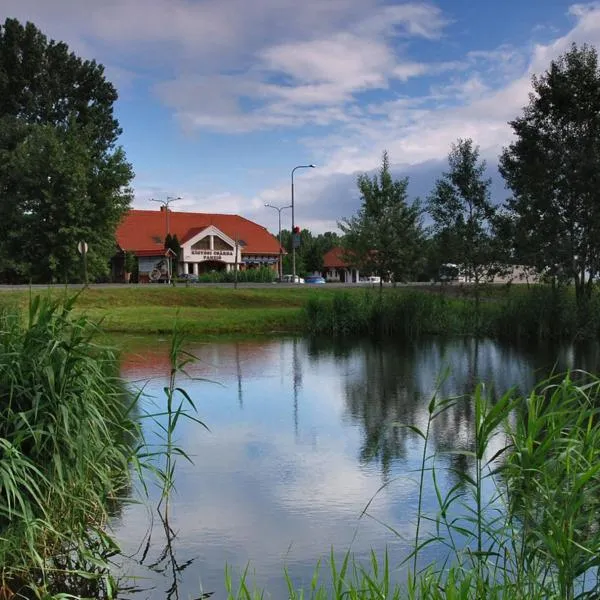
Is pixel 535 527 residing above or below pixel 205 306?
below

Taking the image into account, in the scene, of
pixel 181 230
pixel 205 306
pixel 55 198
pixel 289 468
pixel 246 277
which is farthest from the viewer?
pixel 181 230

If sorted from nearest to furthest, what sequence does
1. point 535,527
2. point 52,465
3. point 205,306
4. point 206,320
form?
point 535,527
point 52,465
point 206,320
point 205,306

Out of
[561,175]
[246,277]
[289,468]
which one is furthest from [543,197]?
[246,277]

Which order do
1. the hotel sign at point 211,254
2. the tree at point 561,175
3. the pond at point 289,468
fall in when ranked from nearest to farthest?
the pond at point 289,468, the tree at point 561,175, the hotel sign at point 211,254

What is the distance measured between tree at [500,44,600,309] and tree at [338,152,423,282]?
4349 millimetres

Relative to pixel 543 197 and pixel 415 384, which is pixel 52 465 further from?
pixel 543 197

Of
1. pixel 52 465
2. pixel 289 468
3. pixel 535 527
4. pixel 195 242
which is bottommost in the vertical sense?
pixel 289 468

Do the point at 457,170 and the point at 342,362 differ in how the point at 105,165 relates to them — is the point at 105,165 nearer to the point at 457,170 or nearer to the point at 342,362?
the point at 457,170

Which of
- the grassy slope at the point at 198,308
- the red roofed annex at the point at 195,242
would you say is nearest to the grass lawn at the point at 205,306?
the grassy slope at the point at 198,308

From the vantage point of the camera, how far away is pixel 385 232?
27.5m

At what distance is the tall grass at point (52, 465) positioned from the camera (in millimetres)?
4867

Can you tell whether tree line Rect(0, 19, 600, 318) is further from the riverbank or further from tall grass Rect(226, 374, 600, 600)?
tall grass Rect(226, 374, 600, 600)

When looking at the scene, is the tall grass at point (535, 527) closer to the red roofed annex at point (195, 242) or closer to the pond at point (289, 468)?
the pond at point (289, 468)

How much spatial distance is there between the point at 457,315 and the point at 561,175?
17.8 ft
